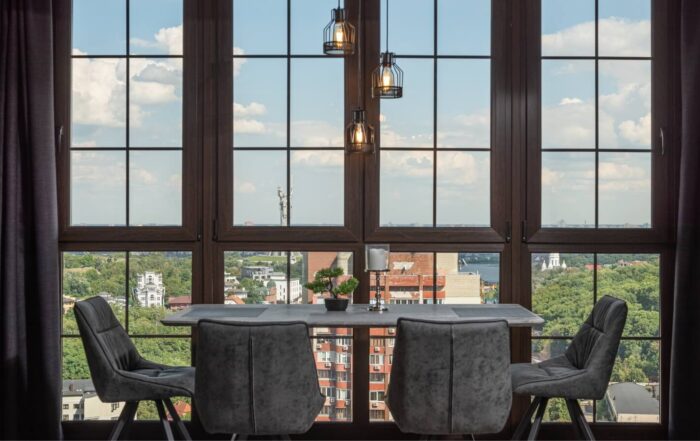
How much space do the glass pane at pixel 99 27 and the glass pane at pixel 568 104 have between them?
2380mm

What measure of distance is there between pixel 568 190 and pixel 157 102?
7.69 feet

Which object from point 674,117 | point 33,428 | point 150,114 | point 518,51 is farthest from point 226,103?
point 674,117

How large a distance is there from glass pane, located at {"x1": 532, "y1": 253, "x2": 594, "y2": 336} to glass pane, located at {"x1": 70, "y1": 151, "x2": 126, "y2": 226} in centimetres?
236

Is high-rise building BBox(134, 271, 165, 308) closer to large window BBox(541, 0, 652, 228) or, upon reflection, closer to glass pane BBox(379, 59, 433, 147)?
glass pane BBox(379, 59, 433, 147)

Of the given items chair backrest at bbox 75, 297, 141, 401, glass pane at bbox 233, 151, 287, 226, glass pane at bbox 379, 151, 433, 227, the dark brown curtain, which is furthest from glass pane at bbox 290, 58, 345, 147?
chair backrest at bbox 75, 297, 141, 401

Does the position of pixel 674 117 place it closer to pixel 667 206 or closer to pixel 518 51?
pixel 667 206

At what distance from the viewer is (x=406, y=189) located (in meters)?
4.20

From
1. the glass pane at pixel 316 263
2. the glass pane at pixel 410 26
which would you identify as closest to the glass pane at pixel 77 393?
the glass pane at pixel 316 263

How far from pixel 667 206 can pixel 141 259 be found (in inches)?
115

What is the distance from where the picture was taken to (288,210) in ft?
13.8

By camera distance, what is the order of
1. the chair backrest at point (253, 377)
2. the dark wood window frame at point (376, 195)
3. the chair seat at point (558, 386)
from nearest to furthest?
the chair backrest at point (253, 377) → the chair seat at point (558, 386) → the dark wood window frame at point (376, 195)

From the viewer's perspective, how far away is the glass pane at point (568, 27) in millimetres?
4176

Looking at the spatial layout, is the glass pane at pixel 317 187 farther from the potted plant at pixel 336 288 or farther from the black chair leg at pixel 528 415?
the black chair leg at pixel 528 415

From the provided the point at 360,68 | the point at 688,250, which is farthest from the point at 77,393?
the point at 688,250
